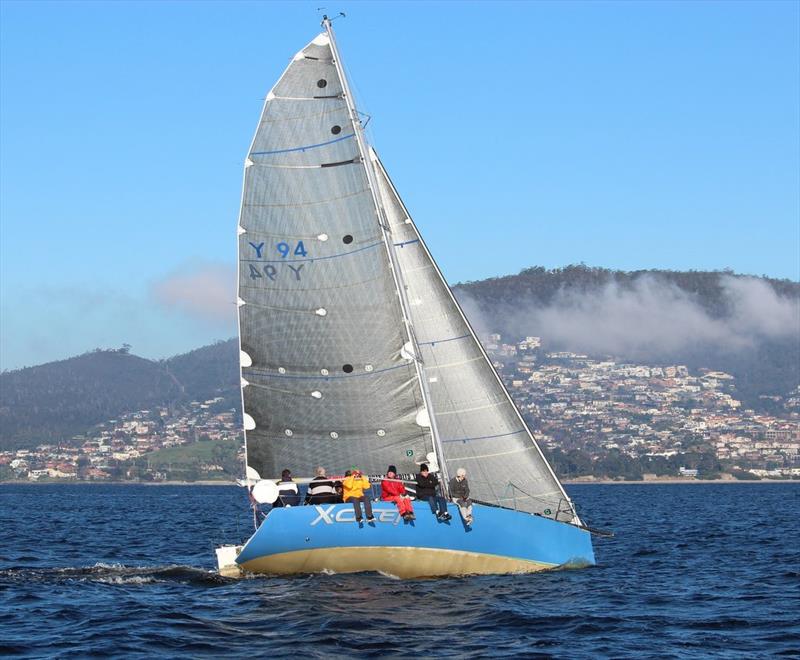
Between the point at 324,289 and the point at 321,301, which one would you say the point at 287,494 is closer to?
the point at 321,301

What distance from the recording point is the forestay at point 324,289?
25156 mm

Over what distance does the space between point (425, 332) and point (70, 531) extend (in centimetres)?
2553

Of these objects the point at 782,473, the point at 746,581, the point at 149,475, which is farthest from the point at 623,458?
the point at 746,581

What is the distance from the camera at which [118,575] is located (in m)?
26.6

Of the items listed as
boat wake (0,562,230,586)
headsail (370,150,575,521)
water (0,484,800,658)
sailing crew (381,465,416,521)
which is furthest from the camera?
headsail (370,150,575,521)

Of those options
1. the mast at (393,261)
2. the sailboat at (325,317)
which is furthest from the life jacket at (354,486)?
the mast at (393,261)

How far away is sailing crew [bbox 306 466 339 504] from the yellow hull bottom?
0.99 metres

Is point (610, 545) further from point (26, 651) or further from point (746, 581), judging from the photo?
point (26, 651)

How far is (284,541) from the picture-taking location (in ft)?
77.7

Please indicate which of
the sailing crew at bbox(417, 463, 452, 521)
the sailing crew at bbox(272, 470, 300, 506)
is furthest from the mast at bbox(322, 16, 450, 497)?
the sailing crew at bbox(272, 470, 300, 506)

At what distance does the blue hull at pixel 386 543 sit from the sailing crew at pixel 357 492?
0.47 feet

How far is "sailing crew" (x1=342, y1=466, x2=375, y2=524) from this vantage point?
76.6ft

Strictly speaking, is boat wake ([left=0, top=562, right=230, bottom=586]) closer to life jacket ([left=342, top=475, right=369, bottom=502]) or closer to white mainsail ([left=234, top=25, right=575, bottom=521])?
white mainsail ([left=234, top=25, right=575, bottom=521])

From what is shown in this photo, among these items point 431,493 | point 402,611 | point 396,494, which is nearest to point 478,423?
point 431,493
